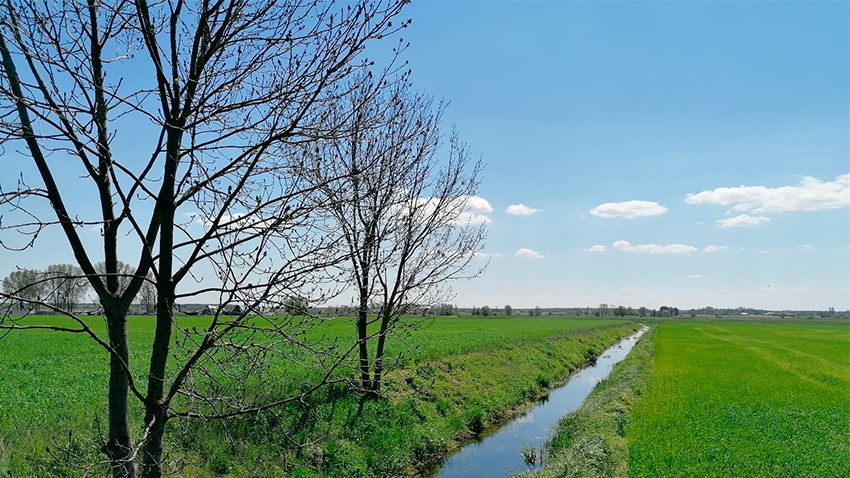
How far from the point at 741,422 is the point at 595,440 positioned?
6.03m

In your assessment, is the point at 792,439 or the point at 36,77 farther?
the point at 792,439

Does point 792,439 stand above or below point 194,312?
below

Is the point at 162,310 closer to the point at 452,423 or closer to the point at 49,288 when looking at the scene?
the point at 49,288

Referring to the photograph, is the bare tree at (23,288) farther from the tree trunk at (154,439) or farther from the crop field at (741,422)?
the crop field at (741,422)

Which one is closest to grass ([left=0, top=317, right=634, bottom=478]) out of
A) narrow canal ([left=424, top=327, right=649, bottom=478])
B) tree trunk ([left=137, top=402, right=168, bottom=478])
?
tree trunk ([left=137, top=402, right=168, bottom=478])

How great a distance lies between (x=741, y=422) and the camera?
14.8 meters

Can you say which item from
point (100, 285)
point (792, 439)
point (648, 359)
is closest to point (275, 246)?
point (100, 285)

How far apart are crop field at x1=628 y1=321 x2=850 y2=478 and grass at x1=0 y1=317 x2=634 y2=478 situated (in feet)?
16.7

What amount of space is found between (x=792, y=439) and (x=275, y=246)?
48.9ft

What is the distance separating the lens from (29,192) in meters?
3.05

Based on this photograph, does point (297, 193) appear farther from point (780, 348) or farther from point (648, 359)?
point (780, 348)

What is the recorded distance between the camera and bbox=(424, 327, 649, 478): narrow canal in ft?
41.3

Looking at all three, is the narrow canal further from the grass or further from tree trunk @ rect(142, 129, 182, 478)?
tree trunk @ rect(142, 129, 182, 478)

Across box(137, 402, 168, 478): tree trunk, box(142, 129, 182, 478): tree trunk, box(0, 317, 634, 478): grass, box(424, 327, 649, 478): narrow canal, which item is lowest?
box(424, 327, 649, 478): narrow canal
